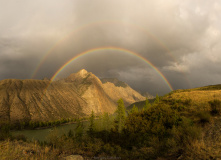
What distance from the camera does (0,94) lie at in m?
197

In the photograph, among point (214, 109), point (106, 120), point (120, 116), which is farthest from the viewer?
point (106, 120)

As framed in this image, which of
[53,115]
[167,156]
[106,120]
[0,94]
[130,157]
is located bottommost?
[53,115]

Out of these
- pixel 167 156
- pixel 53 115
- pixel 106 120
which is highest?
pixel 167 156

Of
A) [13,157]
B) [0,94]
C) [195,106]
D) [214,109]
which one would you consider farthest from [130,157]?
[0,94]

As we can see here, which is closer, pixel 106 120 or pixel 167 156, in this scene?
pixel 167 156

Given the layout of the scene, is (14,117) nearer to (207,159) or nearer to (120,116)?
(120,116)

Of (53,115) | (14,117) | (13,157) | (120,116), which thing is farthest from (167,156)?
(53,115)

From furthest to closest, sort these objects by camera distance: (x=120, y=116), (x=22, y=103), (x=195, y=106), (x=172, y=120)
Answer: (x=22, y=103) < (x=120, y=116) < (x=195, y=106) < (x=172, y=120)

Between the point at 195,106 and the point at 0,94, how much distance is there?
10435 inches

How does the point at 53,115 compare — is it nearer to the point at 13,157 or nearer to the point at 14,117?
the point at 14,117

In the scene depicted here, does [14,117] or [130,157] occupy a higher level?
[130,157]

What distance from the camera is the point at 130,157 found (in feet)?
34.8

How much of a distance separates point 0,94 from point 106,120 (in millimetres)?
229223

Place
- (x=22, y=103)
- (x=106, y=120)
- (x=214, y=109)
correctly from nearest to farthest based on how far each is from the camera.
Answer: (x=214, y=109), (x=106, y=120), (x=22, y=103)
